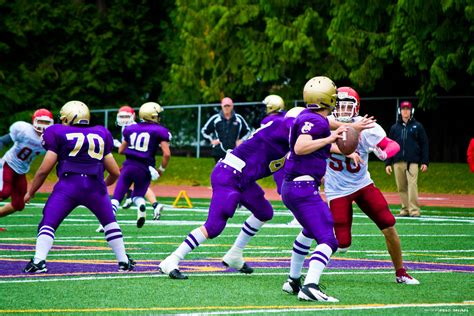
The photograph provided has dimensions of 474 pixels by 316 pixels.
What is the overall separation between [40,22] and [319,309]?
3726 centimetres

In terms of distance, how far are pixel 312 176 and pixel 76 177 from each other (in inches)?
111

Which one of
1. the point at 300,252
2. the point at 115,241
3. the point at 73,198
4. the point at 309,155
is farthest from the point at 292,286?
the point at 73,198

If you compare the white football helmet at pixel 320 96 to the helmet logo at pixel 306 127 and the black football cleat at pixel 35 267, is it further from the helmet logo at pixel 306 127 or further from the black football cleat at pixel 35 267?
the black football cleat at pixel 35 267

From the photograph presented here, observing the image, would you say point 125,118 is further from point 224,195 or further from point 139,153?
point 224,195

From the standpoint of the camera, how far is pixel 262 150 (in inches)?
→ 436

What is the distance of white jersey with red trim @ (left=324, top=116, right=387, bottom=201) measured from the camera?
11406 mm

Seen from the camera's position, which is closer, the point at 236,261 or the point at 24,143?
the point at 236,261

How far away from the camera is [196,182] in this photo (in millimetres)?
33219

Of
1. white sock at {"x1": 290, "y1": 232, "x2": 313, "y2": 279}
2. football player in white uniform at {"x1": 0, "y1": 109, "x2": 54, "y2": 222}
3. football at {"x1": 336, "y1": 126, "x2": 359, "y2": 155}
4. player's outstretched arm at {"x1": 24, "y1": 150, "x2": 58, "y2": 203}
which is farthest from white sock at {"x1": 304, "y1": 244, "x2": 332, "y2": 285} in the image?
football player in white uniform at {"x1": 0, "y1": 109, "x2": 54, "y2": 222}

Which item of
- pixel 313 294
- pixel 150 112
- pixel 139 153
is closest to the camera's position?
pixel 313 294

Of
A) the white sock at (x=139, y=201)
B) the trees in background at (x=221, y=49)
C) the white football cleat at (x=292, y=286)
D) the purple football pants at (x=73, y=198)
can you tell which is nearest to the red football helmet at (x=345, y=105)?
the white football cleat at (x=292, y=286)

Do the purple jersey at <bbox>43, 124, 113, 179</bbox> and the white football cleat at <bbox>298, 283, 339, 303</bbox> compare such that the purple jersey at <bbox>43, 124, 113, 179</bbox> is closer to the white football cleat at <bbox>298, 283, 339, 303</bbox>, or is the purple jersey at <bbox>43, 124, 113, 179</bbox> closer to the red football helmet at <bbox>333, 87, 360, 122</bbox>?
the red football helmet at <bbox>333, 87, 360, 122</bbox>

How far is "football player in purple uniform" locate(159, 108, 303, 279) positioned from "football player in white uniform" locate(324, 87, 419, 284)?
1.90ft

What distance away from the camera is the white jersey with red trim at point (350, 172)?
11406mm
